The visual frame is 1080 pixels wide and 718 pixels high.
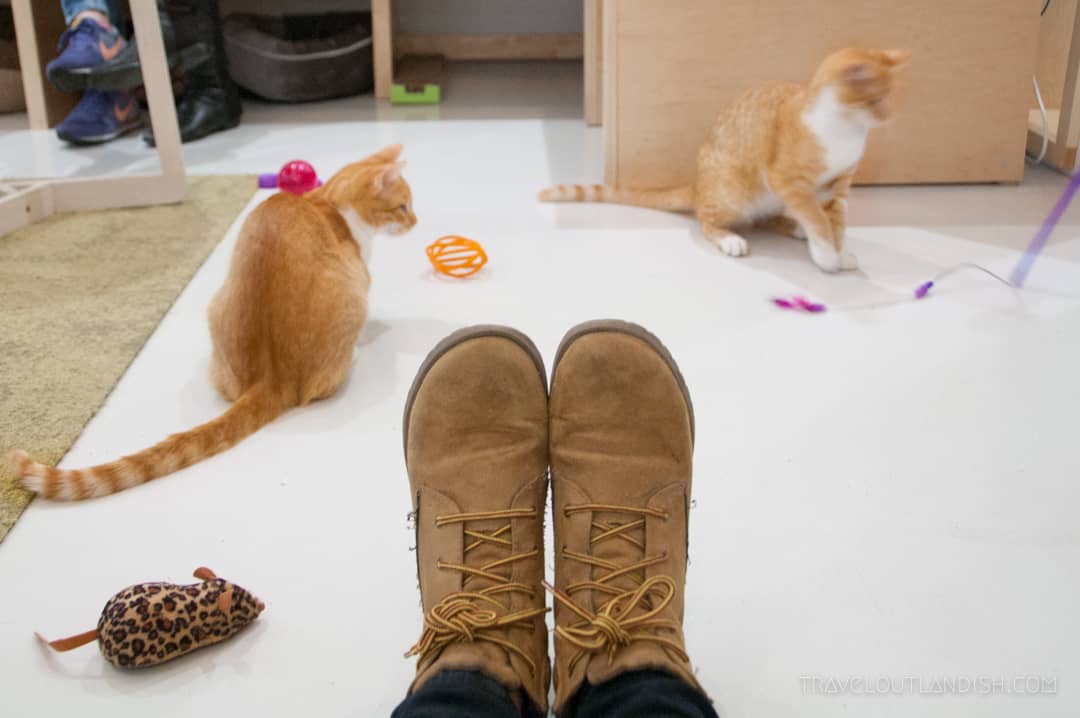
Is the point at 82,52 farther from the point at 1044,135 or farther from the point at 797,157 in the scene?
the point at 1044,135

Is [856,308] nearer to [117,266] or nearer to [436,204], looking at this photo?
[436,204]

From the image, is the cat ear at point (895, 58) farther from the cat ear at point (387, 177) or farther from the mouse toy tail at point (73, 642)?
the mouse toy tail at point (73, 642)

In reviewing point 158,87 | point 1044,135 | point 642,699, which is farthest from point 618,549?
point 1044,135

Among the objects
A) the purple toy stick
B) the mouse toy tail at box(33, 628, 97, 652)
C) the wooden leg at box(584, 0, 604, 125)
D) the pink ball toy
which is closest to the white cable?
the purple toy stick

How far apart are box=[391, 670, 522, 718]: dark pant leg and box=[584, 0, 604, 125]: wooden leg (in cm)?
239

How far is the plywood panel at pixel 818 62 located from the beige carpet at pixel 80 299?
39.1 inches

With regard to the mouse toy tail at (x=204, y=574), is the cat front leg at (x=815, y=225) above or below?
above

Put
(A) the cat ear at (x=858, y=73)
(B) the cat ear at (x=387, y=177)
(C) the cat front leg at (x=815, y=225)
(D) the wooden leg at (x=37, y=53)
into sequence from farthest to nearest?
(D) the wooden leg at (x=37, y=53)
(C) the cat front leg at (x=815, y=225)
(A) the cat ear at (x=858, y=73)
(B) the cat ear at (x=387, y=177)

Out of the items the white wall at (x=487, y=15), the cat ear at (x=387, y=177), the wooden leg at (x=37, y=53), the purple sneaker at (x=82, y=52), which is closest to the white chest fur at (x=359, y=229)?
the cat ear at (x=387, y=177)

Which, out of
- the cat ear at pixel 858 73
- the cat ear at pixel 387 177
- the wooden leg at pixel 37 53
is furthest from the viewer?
the wooden leg at pixel 37 53

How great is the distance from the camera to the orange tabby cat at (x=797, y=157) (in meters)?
1.77

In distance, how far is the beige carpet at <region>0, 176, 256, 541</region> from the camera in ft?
4.68

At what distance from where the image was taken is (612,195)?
90.2 inches

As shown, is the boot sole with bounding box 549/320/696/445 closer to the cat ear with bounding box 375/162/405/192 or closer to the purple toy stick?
the cat ear with bounding box 375/162/405/192
